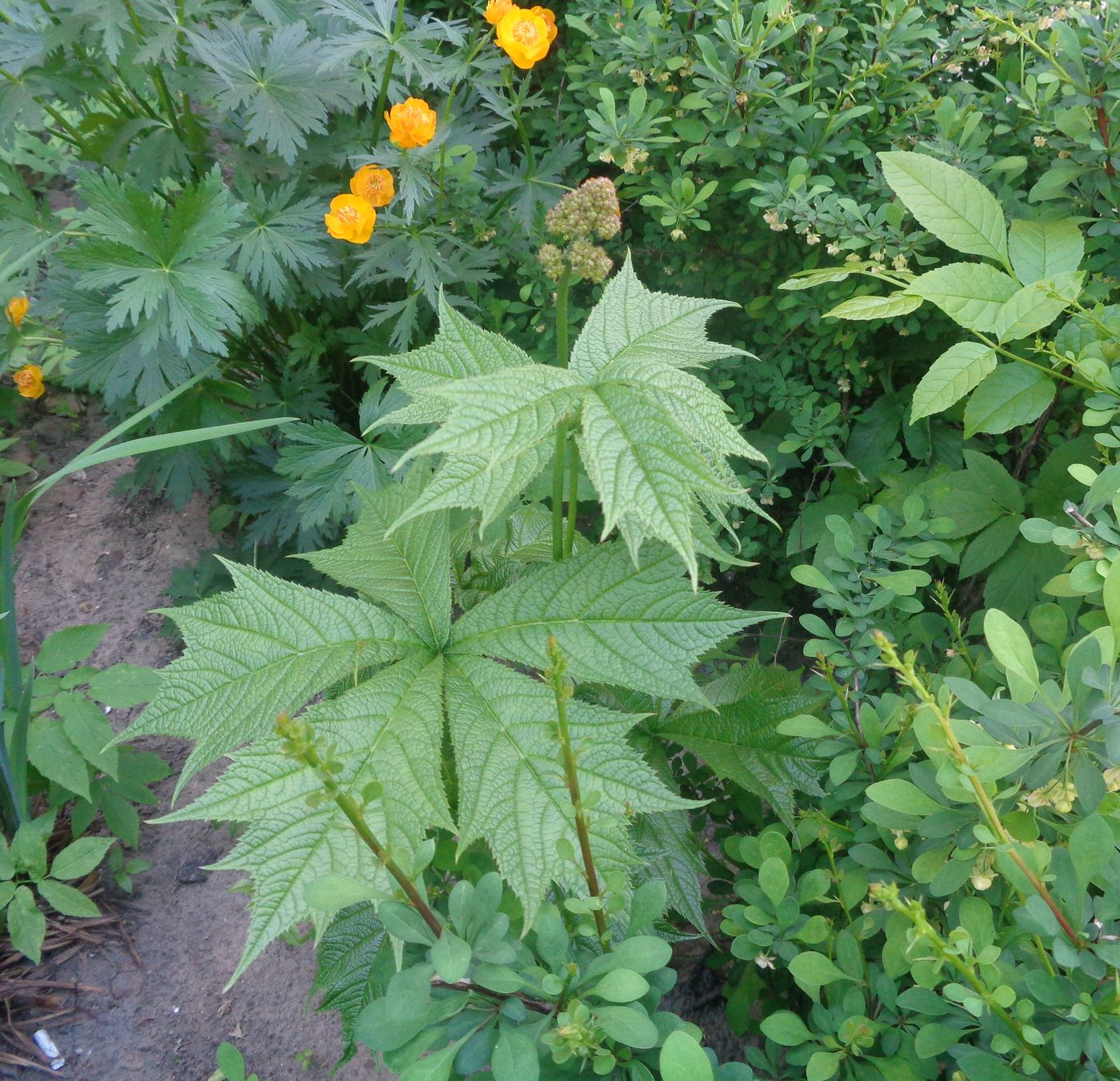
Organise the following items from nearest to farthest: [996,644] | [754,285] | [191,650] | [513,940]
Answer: [513,940], [996,644], [191,650], [754,285]

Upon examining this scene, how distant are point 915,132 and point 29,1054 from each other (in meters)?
2.80

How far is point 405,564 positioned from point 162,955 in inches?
56.6

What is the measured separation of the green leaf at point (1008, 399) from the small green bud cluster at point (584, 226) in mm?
911

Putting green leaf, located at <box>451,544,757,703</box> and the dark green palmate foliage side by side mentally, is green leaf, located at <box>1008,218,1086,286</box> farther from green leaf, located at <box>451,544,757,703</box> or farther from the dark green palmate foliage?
green leaf, located at <box>451,544,757,703</box>

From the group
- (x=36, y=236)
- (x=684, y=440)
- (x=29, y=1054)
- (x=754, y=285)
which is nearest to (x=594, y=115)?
(x=754, y=285)

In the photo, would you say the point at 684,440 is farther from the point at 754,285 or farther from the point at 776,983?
the point at 754,285

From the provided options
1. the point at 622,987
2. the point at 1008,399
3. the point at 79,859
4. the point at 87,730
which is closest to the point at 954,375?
the point at 1008,399

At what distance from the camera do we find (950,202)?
1547 mm

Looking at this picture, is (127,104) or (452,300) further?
(127,104)

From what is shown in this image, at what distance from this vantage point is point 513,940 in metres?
0.85

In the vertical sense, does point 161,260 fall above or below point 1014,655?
above

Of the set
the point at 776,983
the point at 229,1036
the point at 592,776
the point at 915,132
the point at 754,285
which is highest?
the point at 915,132

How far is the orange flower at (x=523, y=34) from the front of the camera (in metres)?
1.94

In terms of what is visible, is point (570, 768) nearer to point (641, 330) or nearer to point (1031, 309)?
point (641, 330)
